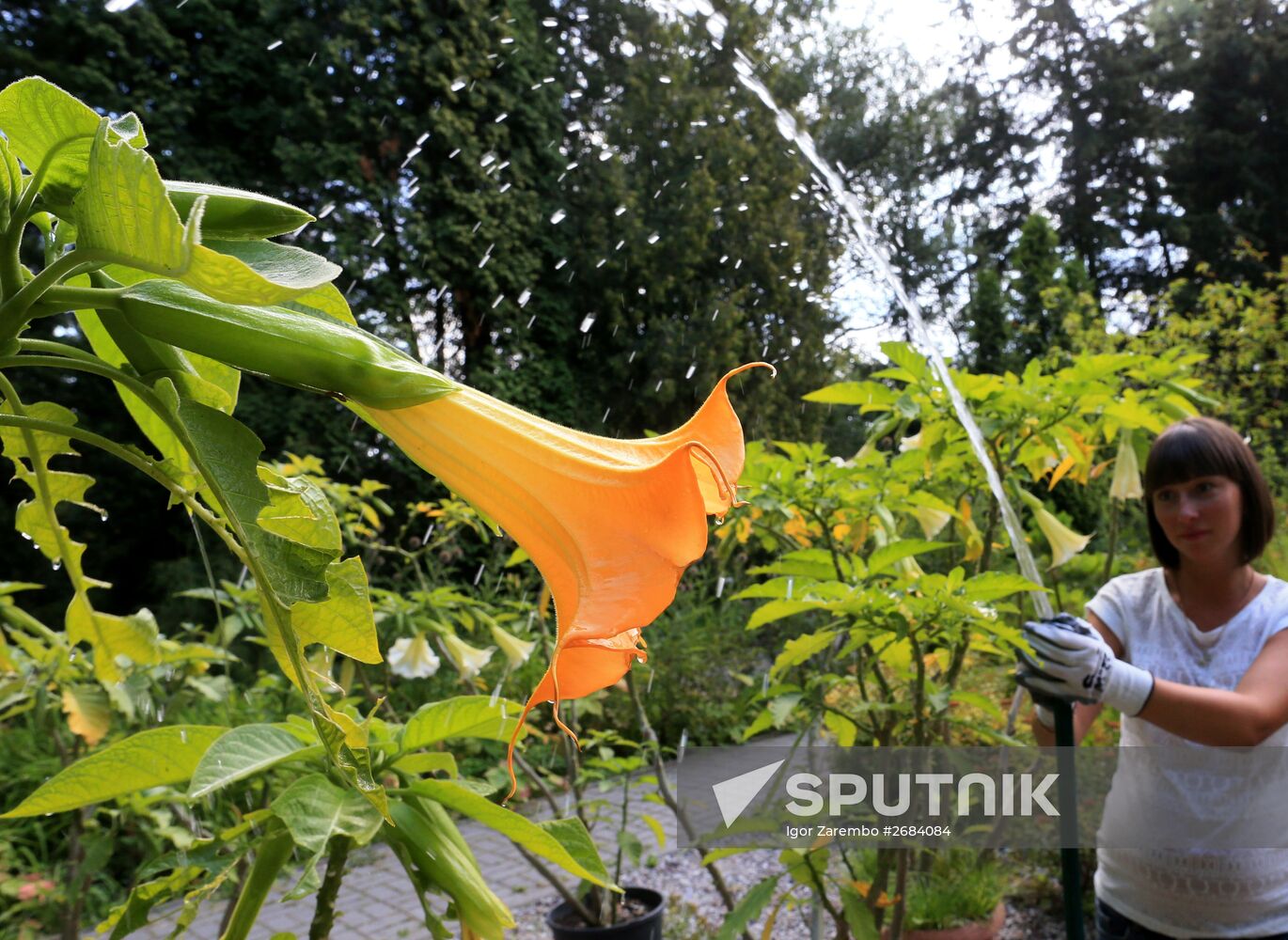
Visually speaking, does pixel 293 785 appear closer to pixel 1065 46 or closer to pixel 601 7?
pixel 601 7

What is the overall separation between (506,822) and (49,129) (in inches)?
21.9

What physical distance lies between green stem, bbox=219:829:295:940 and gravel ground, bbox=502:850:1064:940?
231cm

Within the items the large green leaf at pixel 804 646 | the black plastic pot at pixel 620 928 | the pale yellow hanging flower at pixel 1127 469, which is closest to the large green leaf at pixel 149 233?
the large green leaf at pixel 804 646

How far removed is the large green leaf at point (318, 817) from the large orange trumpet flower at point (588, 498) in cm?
36

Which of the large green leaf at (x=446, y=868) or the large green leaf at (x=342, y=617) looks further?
the large green leaf at (x=446, y=868)

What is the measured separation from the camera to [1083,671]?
158cm

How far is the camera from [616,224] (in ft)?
29.8

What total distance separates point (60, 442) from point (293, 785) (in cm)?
34

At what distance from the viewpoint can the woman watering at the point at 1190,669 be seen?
1599mm

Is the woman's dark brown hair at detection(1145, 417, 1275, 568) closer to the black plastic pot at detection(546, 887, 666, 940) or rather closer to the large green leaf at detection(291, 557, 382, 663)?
the black plastic pot at detection(546, 887, 666, 940)

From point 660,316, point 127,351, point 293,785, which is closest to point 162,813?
point 293,785

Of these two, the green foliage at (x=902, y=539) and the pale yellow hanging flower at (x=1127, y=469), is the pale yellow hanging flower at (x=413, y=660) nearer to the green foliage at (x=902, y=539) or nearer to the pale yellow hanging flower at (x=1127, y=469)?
the green foliage at (x=902, y=539)

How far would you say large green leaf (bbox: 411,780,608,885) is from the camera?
721mm

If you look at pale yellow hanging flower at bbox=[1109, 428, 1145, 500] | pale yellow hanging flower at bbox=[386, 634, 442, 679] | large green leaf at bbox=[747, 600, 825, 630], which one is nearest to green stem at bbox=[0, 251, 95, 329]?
large green leaf at bbox=[747, 600, 825, 630]
